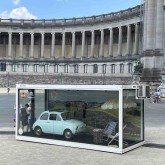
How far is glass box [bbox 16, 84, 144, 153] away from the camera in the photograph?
1805cm

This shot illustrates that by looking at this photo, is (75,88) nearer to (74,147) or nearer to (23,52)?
(74,147)

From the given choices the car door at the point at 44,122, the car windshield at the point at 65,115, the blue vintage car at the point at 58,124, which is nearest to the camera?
the blue vintage car at the point at 58,124

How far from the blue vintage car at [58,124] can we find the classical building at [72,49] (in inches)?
2720

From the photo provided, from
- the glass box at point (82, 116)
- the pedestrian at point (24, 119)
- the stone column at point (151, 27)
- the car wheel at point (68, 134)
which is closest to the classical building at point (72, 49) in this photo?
the stone column at point (151, 27)

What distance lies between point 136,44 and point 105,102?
75610mm

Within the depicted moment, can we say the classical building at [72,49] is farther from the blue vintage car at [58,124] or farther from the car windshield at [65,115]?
the car windshield at [65,115]

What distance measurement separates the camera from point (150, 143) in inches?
773

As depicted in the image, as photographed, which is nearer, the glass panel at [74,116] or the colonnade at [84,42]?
the glass panel at [74,116]

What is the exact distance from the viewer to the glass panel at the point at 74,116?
59.9ft

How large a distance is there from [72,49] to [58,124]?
90.2m

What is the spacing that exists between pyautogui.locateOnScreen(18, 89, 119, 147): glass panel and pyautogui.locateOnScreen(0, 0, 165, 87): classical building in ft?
225

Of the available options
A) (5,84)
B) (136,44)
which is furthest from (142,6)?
(5,84)

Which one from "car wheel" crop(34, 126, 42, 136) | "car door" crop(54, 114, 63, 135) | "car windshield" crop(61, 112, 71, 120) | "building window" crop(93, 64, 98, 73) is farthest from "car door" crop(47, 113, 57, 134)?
"building window" crop(93, 64, 98, 73)

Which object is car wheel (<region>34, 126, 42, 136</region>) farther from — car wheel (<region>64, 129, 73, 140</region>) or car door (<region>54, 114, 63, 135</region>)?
car wheel (<region>64, 129, 73, 140</region>)
